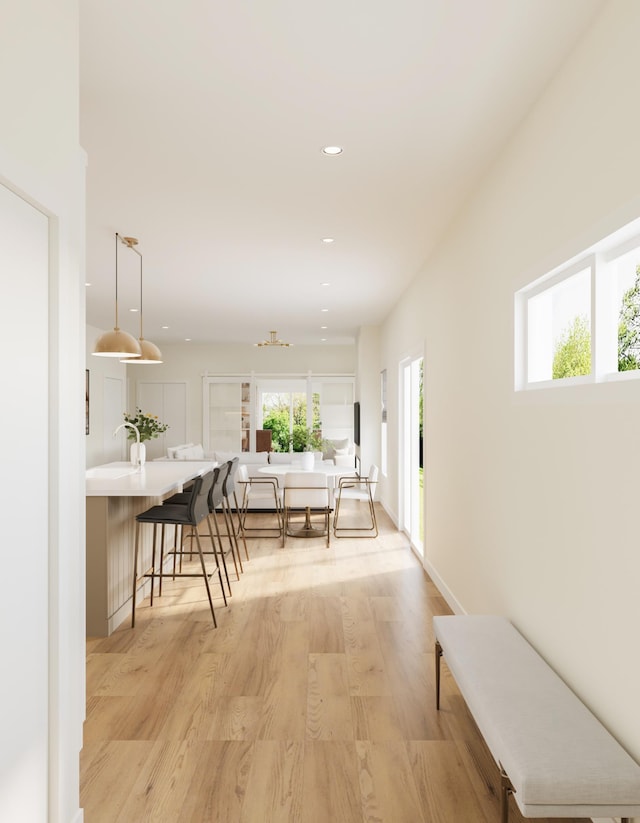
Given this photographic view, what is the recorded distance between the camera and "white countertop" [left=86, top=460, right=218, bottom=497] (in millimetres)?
3916

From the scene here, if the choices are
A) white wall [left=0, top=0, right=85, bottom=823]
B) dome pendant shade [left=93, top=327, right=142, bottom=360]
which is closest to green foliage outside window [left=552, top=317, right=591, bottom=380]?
white wall [left=0, top=0, right=85, bottom=823]

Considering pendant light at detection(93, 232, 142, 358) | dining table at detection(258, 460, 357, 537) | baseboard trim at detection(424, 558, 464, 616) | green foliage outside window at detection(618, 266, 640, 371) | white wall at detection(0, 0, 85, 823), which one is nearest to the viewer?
white wall at detection(0, 0, 85, 823)

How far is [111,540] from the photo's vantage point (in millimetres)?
3969

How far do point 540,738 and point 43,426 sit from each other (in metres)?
1.69

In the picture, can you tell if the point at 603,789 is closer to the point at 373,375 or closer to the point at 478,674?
the point at 478,674

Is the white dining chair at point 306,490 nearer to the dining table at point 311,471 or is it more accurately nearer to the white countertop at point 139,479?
the dining table at point 311,471

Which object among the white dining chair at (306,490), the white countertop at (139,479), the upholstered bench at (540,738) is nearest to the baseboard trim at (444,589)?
the white dining chair at (306,490)

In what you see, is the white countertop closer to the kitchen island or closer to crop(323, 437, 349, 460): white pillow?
the kitchen island

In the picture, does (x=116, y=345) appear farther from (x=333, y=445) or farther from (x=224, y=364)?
(x=224, y=364)

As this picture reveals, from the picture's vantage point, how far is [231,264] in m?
5.47

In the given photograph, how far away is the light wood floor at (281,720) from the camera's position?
219cm

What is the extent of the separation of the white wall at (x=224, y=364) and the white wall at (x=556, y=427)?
7994 mm

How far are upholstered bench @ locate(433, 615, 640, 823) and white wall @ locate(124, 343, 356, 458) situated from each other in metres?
9.84

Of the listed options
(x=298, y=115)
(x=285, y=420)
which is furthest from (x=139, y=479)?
(x=285, y=420)
